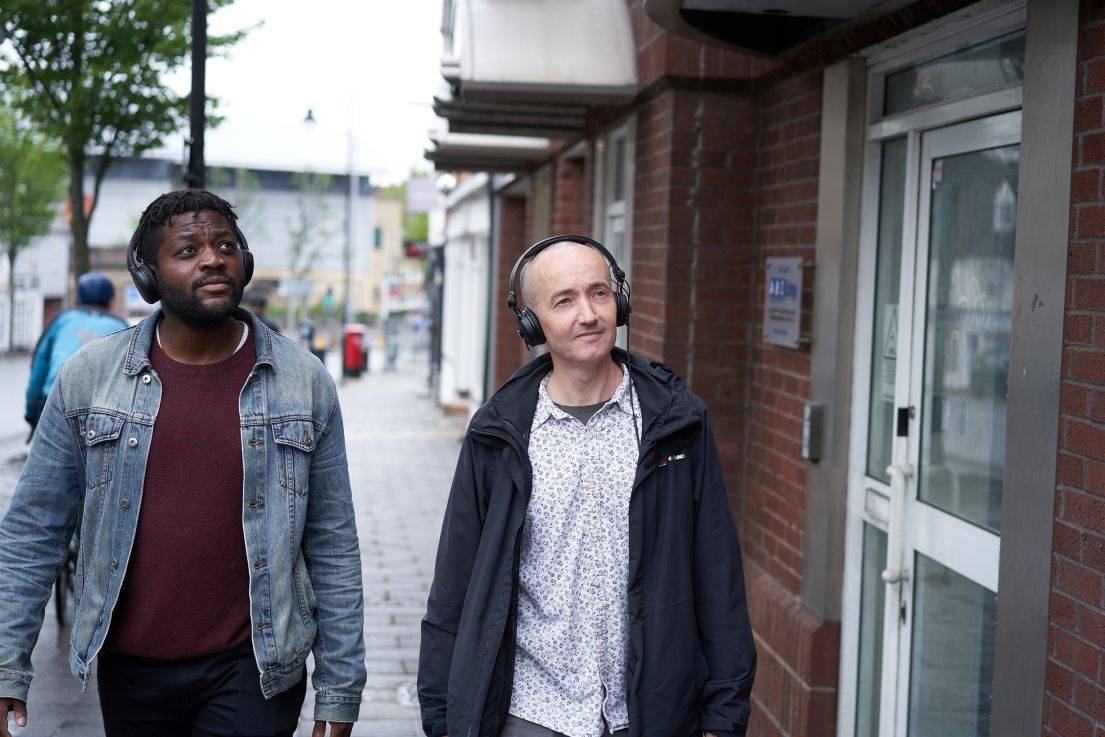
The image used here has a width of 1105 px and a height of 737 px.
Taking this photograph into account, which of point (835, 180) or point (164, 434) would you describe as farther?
point (835, 180)

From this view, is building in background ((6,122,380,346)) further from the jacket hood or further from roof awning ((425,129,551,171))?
the jacket hood

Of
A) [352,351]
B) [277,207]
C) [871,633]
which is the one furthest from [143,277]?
[277,207]

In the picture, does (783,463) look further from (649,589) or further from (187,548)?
(187,548)

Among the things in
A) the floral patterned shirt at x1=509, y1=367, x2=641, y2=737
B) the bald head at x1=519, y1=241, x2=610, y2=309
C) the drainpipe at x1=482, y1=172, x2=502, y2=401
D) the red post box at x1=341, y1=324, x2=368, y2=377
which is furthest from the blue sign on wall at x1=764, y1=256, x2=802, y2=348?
the red post box at x1=341, y1=324, x2=368, y2=377

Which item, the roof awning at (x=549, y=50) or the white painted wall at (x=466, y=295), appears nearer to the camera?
the roof awning at (x=549, y=50)

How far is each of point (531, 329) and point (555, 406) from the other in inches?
8.1

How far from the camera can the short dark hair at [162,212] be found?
10.6 ft

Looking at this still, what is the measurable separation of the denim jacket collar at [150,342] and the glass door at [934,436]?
2.08 meters

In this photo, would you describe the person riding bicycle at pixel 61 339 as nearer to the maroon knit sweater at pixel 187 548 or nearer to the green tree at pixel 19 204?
the maroon knit sweater at pixel 187 548

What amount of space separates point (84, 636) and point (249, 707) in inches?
15.9

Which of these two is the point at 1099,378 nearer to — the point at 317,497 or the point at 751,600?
the point at 317,497

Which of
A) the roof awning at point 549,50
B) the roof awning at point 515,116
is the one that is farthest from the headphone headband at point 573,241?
the roof awning at point 515,116

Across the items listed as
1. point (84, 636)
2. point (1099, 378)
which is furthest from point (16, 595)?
point (1099, 378)

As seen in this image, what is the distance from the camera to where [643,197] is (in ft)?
22.3
